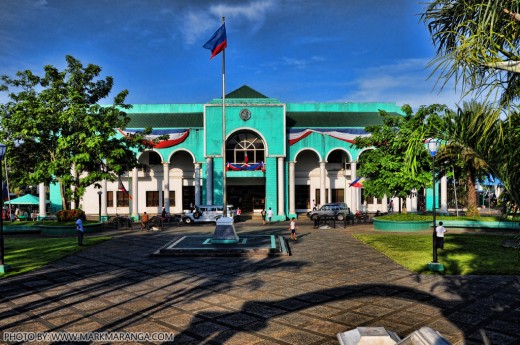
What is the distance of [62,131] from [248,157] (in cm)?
1672

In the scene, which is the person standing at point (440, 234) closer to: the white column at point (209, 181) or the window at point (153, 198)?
the white column at point (209, 181)

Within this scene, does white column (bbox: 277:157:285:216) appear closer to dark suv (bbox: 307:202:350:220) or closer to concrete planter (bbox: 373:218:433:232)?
dark suv (bbox: 307:202:350:220)

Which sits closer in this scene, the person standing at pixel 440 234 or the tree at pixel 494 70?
the tree at pixel 494 70

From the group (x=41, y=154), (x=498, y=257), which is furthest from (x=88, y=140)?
(x=498, y=257)

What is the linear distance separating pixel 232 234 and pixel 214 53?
29.8 feet

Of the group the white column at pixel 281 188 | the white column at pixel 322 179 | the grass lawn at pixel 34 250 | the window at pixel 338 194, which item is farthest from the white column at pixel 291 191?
the grass lawn at pixel 34 250

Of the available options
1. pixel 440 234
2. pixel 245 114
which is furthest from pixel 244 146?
pixel 440 234

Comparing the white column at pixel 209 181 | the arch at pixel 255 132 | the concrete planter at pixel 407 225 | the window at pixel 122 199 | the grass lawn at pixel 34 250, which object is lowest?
the grass lawn at pixel 34 250

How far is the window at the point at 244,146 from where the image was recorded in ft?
120

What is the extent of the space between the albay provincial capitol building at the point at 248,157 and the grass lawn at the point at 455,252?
14.8 meters

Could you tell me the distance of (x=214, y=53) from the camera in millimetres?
19328

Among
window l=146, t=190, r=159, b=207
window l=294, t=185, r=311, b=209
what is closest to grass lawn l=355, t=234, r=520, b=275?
window l=294, t=185, r=311, b=209

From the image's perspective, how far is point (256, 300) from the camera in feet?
33.0

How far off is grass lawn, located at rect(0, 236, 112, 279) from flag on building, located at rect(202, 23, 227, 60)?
11.7m
